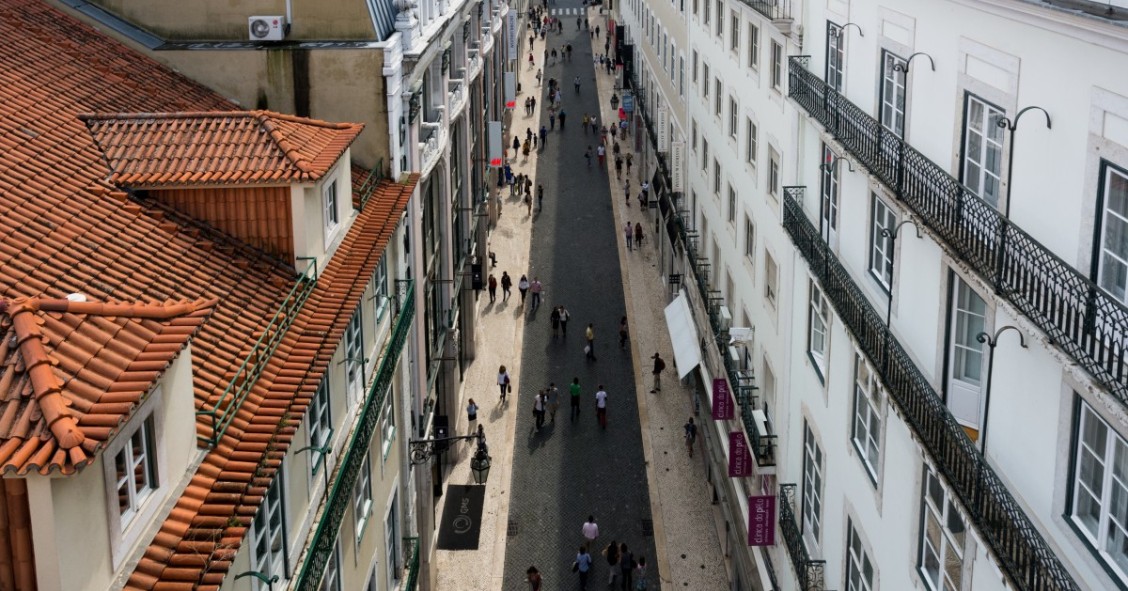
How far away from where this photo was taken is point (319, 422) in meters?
20.8

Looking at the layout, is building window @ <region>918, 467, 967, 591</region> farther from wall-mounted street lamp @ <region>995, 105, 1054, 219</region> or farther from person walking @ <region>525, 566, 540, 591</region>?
person walking @ <region>525, 566, 540, 591</region>

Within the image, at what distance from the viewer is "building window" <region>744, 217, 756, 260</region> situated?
36250mm

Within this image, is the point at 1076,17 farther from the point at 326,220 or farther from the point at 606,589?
the point at 606,589

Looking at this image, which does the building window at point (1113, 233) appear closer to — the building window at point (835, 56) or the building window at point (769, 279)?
the building window at point (835, 56)

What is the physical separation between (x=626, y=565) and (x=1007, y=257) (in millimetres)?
22860

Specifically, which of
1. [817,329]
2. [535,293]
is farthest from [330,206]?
[535,293]

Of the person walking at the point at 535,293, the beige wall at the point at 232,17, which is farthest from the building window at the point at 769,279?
the person walking at the point at 535,293

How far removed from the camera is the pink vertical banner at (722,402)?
38.2 meters

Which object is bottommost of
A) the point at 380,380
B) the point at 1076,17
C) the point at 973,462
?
the point at 380,380

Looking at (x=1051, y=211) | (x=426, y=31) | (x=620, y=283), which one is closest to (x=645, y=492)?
(x=426, y=31)

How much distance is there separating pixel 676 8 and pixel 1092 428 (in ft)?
148

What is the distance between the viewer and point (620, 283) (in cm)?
6131

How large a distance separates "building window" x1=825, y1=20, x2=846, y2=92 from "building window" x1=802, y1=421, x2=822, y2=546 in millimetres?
7414

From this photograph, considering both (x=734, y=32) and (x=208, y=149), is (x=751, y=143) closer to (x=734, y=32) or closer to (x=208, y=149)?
(x=734, y=32)
